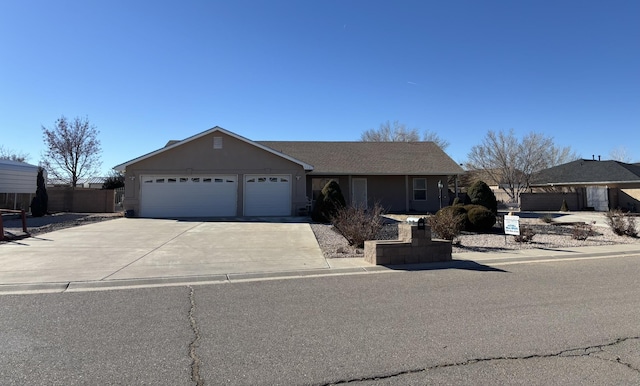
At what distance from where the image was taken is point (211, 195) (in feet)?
70.8

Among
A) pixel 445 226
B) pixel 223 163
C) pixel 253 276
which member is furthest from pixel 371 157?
pixel 253 276

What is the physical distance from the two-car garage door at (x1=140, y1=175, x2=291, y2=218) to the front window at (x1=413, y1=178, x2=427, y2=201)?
8965 mm

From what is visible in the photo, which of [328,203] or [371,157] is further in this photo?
[371,157]

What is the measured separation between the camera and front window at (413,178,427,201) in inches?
1021

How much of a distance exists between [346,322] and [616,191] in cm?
3322

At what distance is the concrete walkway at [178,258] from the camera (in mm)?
7641

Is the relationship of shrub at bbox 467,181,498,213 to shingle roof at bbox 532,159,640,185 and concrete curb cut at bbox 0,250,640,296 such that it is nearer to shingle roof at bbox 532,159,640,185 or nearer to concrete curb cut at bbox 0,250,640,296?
concrete curb cut at bbox 0,250,640,296

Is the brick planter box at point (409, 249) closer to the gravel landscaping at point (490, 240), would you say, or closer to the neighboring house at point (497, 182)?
the gravel landscaping at point (490, 240)

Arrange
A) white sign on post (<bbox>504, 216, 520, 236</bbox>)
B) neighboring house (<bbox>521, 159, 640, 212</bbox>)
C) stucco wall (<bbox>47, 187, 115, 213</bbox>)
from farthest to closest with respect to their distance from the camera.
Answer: neighboring house (<bbox>521, 159, 640, 212</bbox>) < stucco wall (<bbox>47, 187, 115, 213</bbox>) < white sign on post (<bbox>504, 216, 520, 236</bbox>)

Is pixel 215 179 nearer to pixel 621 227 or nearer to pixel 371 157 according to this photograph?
pixel 371 157

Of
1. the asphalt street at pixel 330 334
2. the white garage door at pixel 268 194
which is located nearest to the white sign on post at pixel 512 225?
the asphalt street at pixel 330 334

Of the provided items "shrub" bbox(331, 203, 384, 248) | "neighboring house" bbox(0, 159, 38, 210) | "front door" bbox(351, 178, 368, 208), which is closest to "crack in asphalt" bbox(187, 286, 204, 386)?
"shrub" bbox(331, 203, 384, 248)

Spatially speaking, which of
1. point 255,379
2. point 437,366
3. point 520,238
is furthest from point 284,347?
point 520,238

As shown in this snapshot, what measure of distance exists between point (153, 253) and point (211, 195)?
11.4 metres
